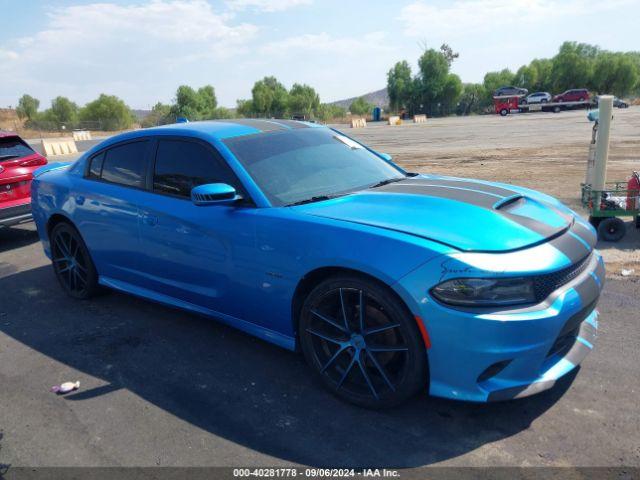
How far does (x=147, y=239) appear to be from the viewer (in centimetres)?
401

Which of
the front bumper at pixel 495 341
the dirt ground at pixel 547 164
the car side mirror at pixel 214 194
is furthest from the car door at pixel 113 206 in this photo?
the dirt ground at pixel 547 164

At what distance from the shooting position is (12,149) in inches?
294

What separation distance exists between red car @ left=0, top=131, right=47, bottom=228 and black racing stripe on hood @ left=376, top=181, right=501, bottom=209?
19.5ft

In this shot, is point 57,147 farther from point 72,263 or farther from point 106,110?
point 106,110

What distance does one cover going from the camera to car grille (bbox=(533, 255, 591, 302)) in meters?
2.54

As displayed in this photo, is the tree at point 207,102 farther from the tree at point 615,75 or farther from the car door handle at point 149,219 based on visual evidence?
the car door handle at point 149,219

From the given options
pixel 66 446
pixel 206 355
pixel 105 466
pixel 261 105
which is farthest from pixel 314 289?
pixel 261 105

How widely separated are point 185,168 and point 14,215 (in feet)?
15.2

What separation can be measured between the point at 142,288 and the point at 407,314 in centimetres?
258

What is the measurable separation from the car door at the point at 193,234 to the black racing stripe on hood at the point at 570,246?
183 centimetres

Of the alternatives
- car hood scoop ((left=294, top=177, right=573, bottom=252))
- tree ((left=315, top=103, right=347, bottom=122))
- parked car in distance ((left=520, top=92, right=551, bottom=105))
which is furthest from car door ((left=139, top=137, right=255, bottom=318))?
tree ((left=315, top=103, right=347, bottom=122))

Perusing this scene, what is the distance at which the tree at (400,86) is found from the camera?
277 ft

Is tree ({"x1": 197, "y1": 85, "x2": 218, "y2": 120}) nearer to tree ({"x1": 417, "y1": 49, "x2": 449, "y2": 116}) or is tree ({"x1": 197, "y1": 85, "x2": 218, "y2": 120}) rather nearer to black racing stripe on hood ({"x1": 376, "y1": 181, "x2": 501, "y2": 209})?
tree ({"x1": 417, "y1": 49, "x2": 449, "y2": 116})

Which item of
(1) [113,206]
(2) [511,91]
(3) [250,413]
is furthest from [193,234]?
(2) [511,91]
